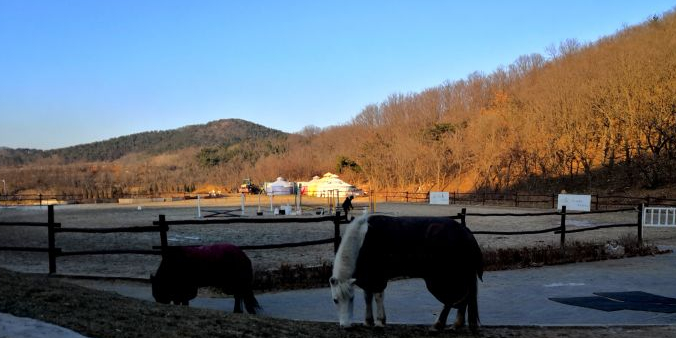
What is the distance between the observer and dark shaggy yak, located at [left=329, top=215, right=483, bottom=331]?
557 centimetres

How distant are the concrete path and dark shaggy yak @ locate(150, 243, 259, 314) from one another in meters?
0.59

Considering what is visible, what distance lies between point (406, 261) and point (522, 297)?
11.1 ft

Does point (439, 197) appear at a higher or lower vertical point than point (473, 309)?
lower

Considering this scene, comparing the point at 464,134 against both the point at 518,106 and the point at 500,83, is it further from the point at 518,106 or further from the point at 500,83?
the point at 500,83

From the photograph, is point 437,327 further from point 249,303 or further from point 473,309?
point 249,303

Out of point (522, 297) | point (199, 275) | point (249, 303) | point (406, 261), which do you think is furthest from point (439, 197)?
point (406, 261)

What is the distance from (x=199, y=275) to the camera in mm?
6602

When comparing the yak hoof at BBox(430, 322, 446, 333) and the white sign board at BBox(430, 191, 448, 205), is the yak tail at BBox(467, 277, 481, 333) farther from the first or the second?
the white sign board at BBox(430, 191, 448, 205)


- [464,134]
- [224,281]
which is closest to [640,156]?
[464,134]

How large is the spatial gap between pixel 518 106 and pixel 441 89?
33.4 meters

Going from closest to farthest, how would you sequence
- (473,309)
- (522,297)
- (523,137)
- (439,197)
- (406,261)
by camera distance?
(406,261)
(473,309)
(522,297)
(439,197)
(523,137)

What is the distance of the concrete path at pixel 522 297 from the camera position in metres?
Answer: 6.69

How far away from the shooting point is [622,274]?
396 inches

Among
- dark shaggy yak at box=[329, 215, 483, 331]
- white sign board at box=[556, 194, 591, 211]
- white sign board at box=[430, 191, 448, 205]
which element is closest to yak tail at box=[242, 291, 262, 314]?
dark shaggy yak at box=[329, 215, 483, 331]
